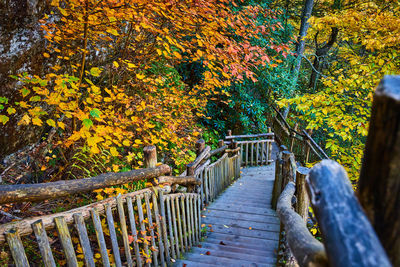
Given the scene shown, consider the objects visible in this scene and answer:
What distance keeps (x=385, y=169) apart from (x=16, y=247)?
1.95 m

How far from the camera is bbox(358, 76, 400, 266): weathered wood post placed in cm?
59

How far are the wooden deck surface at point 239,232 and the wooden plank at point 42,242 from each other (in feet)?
6.15

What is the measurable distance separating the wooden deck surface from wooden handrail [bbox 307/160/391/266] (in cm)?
278

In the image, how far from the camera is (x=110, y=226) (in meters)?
2.07

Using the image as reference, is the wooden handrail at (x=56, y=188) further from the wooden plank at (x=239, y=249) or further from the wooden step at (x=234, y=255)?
the wooden plank at (x=239, y=249)

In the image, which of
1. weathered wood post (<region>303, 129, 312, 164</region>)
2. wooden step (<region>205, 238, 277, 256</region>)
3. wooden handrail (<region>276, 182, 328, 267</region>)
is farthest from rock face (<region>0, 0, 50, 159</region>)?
weathered wood post (<region>303, 129, 312, 164</region>)

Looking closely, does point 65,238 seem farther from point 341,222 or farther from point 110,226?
point 341,222

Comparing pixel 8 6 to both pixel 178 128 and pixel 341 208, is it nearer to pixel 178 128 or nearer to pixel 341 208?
pixel 178 128

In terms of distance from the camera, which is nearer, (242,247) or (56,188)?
(56,188)

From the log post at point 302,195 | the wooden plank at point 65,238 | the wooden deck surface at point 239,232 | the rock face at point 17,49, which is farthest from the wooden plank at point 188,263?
the rock face at point 17,49

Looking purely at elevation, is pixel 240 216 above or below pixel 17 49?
below

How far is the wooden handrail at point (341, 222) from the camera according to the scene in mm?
614

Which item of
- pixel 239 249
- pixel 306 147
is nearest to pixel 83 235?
pixel 239 249

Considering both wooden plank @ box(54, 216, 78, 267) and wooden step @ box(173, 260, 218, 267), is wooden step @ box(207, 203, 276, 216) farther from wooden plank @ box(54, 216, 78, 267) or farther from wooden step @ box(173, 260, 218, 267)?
wooden plank @ box(54, 216, 78, 267)
